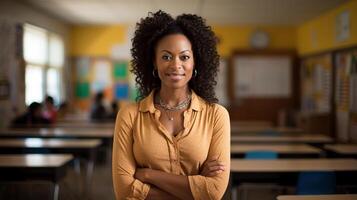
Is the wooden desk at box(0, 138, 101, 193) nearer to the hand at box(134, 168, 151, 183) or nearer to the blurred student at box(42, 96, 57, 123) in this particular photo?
the blurred student at box(42, 96, 57, 123)

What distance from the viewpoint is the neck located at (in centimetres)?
159

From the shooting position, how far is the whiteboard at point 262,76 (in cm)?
962

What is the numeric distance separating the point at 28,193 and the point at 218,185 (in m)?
4.09

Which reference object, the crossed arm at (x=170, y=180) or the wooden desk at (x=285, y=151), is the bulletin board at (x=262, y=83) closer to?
the wooden desk at (x=285, y=151)

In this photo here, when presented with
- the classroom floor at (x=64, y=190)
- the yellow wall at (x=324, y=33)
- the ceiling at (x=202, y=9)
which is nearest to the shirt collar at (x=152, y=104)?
the classroom floor at (x=64, y=190)

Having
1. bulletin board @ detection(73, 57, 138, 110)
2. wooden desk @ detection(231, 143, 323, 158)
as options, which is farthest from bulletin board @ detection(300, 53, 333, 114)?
bulletin board @ detection(73, 57, 138, 110)

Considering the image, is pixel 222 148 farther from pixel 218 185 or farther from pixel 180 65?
pixel 180 65

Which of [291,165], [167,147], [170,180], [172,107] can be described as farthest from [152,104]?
[291,165]

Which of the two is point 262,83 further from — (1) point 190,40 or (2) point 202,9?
(1) point 190,40

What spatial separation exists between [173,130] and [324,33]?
24.0 ft

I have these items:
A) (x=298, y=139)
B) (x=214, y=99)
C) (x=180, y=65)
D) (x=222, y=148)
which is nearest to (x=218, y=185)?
(x=222, y=148)

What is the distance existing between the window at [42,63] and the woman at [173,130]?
6.28m

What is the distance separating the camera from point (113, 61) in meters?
9.86

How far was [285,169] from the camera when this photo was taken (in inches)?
132
